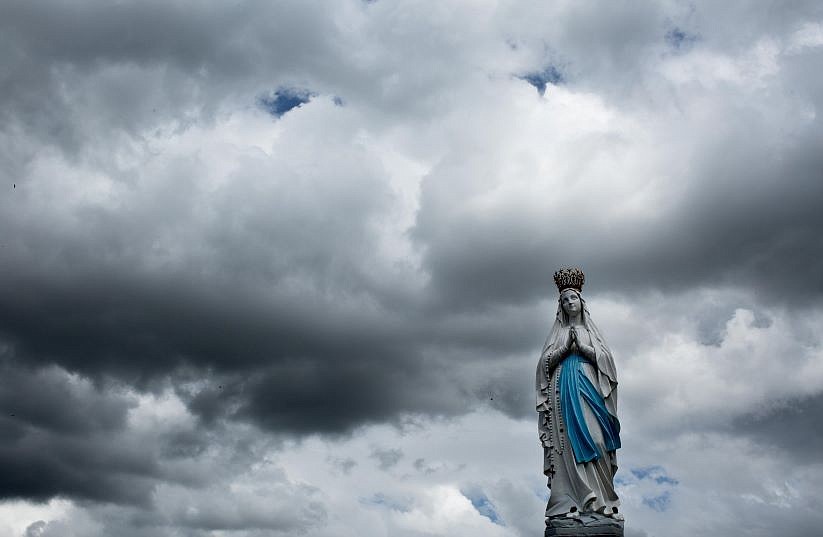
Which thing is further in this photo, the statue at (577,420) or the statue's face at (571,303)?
the statue's face at (571,303)

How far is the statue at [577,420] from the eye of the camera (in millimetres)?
24219

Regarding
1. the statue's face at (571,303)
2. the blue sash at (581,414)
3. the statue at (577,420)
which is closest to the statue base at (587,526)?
the statue at (577,420)

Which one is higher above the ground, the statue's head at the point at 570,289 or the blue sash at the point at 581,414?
the statue's head at the point at 570,289

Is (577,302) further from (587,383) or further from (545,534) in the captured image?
(545,534)

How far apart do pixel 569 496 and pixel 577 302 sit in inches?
228

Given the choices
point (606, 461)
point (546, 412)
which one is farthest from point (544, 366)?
point (606, 461)

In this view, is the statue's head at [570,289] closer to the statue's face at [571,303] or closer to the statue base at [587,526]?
the statue's face at [571,303]

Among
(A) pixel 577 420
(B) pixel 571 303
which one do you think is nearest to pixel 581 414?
(A) pixel 577 420

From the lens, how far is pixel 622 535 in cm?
2388

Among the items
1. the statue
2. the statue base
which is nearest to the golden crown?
the statue

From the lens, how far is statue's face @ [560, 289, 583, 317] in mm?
27047

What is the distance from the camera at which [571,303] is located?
1066 inches

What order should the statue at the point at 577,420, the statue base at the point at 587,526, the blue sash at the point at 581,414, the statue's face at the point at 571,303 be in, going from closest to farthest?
the statue base at the point at 587,526 → the statue at the point at 577,420 → the blue sash at the point at 581,414 → the statue's face at the point at 571,303

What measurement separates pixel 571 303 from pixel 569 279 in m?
0.80
